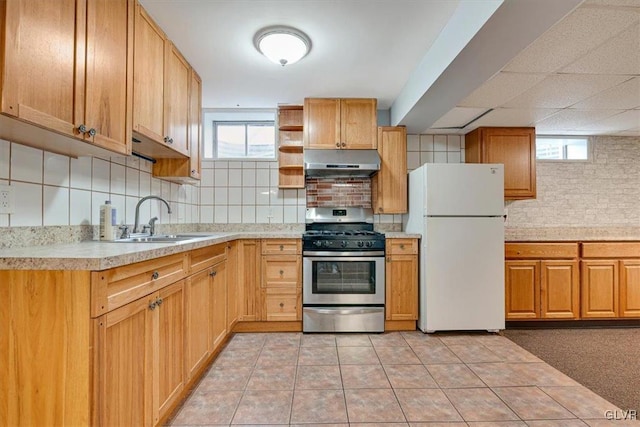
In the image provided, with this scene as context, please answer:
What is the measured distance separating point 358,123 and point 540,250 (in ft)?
7.28

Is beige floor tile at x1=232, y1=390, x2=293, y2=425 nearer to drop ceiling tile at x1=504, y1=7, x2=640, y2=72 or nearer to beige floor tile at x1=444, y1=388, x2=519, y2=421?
beige floor tile at x1=444, y1=388, x2=519, y2=421

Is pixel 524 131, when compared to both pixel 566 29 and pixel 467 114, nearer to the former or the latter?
pixel 467 114

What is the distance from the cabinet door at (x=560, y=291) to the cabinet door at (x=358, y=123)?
2137 mm

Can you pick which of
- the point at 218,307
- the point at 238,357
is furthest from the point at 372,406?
the point at 218,307

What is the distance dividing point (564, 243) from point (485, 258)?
37.6 inches

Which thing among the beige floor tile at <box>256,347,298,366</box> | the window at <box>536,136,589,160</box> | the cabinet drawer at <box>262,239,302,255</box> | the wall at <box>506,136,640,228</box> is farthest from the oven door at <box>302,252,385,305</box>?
the window at <box>536,136,589,160</box>

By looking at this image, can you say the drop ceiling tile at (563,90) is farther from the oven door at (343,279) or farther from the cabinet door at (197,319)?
the cabinet door at (197,319)

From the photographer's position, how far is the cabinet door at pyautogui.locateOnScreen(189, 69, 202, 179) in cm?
255

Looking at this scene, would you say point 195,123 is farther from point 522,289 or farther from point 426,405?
point 522,289

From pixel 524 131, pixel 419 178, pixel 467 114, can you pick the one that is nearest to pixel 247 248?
pixel 419 178

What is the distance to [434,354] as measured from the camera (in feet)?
8.21

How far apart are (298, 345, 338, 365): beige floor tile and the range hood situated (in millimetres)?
1648

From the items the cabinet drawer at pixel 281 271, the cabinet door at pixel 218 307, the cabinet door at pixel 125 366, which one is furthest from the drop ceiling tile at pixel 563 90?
the cabinet door at pixel 125 366

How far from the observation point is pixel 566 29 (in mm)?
1656
